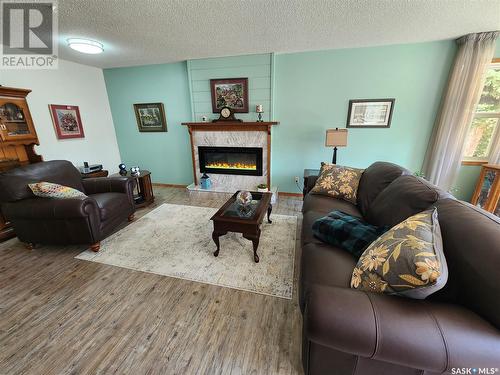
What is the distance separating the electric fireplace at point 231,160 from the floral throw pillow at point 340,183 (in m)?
1.55

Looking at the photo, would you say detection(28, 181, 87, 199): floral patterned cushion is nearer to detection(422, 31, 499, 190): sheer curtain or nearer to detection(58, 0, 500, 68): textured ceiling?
detection(58, 0, 500, 68): textured ceiling

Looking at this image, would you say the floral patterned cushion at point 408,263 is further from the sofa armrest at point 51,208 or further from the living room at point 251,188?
the sofa armrest at point 51,208

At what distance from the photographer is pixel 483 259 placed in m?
0.80

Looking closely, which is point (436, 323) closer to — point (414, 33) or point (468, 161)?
point (414, 33)

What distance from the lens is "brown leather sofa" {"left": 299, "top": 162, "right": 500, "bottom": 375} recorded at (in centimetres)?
70

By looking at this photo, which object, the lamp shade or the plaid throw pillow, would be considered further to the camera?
the lamp shade

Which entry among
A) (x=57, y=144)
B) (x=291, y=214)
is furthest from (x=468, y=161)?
(x=57, y=144)

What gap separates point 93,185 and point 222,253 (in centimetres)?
208

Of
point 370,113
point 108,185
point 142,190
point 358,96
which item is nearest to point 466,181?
point 370,113

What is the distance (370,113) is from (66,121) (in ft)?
16.9

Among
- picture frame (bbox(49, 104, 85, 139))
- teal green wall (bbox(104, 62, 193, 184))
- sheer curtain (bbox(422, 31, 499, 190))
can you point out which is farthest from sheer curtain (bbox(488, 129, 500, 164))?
picture frame (bbox(49, 104, 85, 139))

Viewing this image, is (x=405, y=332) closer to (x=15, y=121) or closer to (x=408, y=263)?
(x=408, y=263)

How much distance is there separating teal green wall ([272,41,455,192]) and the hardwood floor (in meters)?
2.29

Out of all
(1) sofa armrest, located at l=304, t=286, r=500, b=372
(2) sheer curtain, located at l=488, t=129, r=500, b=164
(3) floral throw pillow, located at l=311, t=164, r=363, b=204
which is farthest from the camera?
(2) sheer curtain, located at l=488, t=129, r=500, b=164
